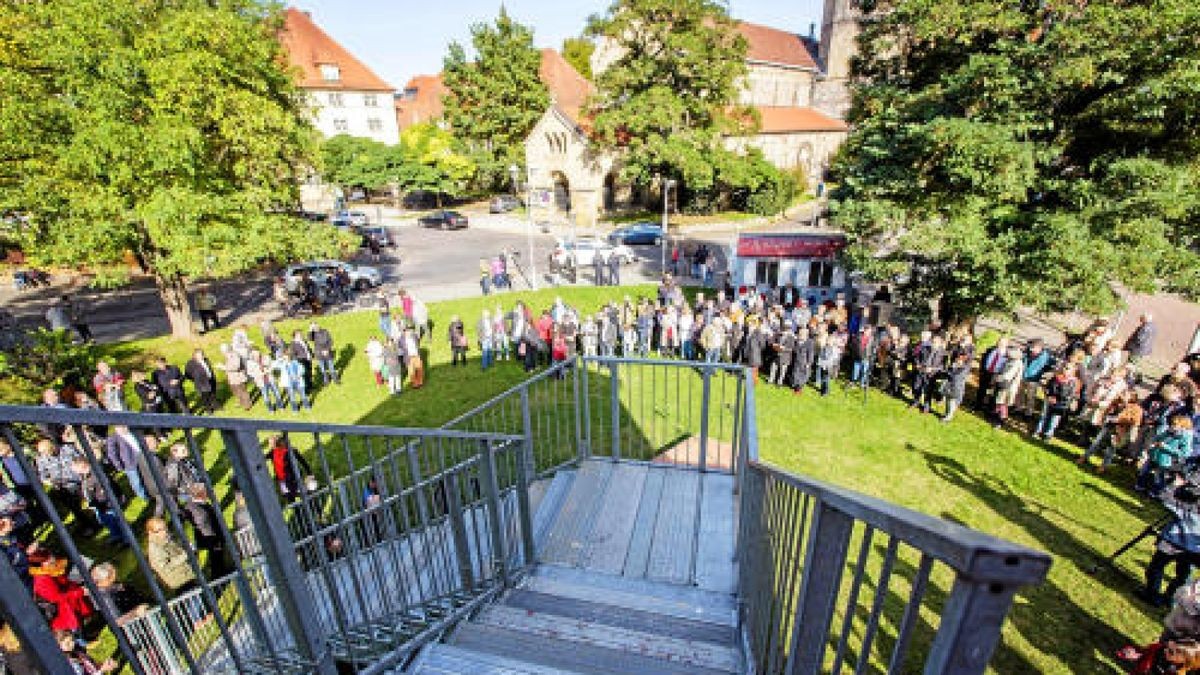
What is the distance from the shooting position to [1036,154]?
1109cm

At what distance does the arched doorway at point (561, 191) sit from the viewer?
139 ft

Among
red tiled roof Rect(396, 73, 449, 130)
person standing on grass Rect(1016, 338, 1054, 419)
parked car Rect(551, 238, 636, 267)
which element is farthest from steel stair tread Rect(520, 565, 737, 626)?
red tiled roof Rect(396, 73, 449, 130)

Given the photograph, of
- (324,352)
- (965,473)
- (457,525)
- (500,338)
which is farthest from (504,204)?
(457,525)

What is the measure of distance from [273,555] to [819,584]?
82.7 inches

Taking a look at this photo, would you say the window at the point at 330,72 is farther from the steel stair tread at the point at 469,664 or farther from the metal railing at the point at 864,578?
the metal railing at the point at 864,578

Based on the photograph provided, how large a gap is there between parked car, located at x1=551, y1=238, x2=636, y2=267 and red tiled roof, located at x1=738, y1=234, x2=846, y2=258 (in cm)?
701

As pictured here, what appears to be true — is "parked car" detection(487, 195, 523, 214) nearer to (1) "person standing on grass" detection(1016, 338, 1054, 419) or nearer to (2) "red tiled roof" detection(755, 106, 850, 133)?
(2) "red tiled roof" detection(755, 106, 850, 133)

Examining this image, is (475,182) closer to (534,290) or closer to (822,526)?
(534,290)

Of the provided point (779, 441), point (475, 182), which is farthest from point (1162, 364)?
point (475, 182)

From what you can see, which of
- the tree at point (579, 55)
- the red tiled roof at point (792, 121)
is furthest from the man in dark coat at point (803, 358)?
the tree at point (579, 55)

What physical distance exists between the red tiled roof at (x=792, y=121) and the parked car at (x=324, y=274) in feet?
122

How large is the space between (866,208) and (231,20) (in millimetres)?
16582

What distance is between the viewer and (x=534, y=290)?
22125 millimetres

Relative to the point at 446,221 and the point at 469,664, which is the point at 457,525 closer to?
the point at 469,664
